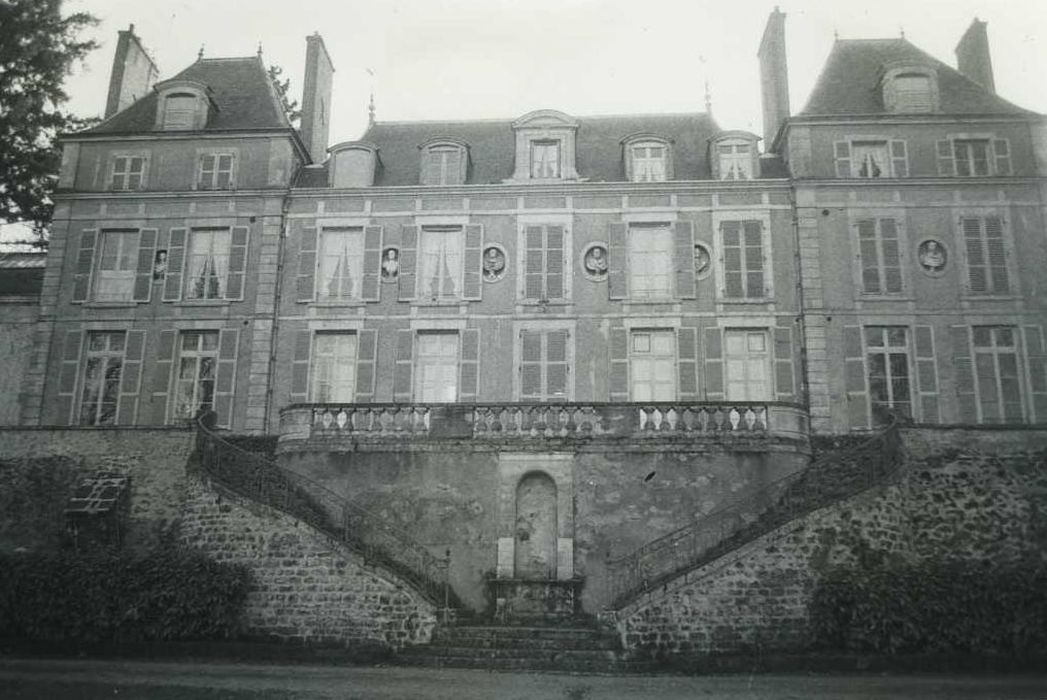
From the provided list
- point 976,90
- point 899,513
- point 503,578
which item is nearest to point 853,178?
point 976,90

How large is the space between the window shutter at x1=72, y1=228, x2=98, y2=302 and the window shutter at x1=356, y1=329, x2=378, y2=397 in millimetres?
6568

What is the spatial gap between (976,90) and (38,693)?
73.4 ft

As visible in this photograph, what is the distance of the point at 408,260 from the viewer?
845 inches

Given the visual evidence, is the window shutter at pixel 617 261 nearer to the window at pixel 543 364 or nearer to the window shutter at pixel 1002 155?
the window at pixel 543 364

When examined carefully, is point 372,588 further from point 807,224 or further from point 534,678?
point 807,224

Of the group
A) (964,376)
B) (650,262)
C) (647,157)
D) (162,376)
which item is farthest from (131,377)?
(964,376)

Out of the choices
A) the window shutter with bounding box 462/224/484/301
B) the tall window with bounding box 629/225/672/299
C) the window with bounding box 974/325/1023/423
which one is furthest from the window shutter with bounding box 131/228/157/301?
the window with bounding box 974/325/1023/423

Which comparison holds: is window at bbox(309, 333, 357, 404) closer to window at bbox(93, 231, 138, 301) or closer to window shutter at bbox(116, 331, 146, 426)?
window shutter at bbox(116, 331, 146, 426)

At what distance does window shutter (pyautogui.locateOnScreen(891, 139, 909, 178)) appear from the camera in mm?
21203

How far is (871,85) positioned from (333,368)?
14.7m

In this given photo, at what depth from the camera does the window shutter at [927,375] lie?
64.5 feet

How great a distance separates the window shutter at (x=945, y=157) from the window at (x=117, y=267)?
61.5ft

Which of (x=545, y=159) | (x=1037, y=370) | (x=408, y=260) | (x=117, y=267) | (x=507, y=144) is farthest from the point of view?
(x=507, y=144)

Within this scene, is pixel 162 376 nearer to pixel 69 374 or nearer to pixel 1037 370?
pixel 69 374
